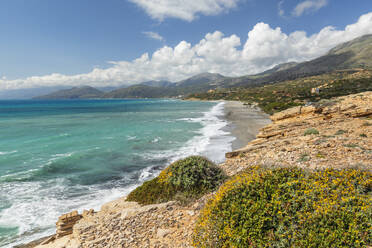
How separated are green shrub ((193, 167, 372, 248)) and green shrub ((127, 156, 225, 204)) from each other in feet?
8.90

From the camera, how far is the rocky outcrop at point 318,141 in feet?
28.6

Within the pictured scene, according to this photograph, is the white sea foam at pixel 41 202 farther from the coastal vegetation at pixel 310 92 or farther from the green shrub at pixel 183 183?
the coastal vegetation at pixel 310 92

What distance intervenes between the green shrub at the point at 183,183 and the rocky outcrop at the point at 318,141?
1.74m

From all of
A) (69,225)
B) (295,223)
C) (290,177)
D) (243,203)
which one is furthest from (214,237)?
(69,225)

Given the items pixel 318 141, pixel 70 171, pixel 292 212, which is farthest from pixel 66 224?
pixel 318 141

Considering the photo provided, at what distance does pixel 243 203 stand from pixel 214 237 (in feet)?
3.65

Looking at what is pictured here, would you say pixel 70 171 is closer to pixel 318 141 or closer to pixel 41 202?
pixel 41 202

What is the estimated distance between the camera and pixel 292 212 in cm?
422

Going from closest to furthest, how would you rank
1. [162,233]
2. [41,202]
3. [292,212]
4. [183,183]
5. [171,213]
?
[292,212] < [162,233] < [171,213] < [183,183] < [41,202]

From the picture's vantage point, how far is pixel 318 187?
4.47m

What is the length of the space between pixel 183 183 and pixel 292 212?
16.1ft

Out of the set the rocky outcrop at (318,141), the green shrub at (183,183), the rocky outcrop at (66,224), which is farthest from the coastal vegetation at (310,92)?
the rocky outcrop at (66,224)

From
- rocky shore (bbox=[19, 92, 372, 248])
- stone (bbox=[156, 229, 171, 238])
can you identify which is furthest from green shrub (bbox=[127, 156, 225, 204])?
stone (bbox=[156, 229, 171, 238])

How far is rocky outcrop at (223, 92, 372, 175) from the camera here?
343 inches
